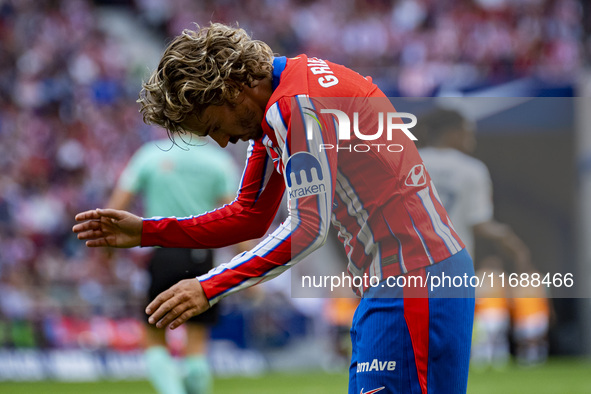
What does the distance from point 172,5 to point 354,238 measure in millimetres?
16389

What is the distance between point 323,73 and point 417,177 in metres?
0.50

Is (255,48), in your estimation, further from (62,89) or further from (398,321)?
(62,89)

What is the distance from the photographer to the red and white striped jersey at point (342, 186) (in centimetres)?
260

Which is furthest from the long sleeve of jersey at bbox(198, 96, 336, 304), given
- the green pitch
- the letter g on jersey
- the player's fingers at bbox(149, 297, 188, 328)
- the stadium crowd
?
the stadium crowd

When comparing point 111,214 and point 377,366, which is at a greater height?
point 111,214

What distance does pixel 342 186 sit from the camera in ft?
9.20

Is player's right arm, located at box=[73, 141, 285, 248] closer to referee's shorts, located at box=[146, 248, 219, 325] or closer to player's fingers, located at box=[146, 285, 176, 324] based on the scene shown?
player's fingers, located at box=[146, 285, 176, 324]

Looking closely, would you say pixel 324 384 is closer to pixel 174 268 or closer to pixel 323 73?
pixel 174 268

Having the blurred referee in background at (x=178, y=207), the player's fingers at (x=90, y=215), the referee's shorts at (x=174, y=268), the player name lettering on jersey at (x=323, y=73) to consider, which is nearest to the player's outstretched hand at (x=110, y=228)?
the player's fingers at (x=90, y=215)

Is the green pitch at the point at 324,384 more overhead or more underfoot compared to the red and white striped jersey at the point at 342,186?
more underfoot

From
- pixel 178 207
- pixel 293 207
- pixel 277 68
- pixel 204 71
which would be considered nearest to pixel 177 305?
pixel 293 207

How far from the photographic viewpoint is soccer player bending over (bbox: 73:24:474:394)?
261cm

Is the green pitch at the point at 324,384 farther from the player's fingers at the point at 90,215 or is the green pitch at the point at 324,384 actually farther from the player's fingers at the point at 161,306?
the player's fingers at the point at 161,306

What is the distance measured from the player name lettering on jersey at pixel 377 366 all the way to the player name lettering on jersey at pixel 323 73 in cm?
96
